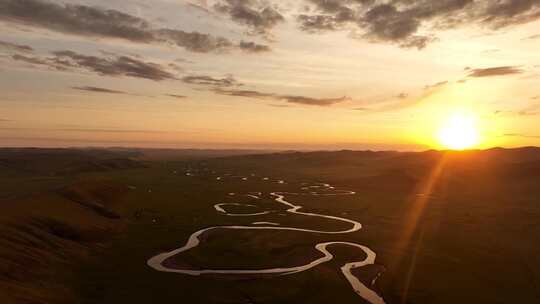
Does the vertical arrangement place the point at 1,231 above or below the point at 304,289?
above

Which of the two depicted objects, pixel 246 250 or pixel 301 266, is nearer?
pixel 301 266

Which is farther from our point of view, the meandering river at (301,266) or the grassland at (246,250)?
the meandering river at (301,266)

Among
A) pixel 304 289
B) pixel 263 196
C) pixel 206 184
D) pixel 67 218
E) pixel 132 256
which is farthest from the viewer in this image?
pixel 206 184

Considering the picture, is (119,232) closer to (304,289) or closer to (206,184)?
(304,289)

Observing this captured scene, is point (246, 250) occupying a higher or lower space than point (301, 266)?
higher

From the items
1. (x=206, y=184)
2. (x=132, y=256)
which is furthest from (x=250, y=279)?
(x=206, y=184)

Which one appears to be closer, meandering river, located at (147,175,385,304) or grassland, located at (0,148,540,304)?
grassland, located at (0,148,540,304)

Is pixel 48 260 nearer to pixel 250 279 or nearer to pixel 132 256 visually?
pixel 132 256

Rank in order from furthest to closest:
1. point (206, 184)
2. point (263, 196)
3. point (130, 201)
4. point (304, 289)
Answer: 1. point (206, 184)
2. point (263, 196)
3. point (130, 201)
4. point (304, 289)

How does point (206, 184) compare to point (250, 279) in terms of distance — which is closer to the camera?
point (250, 279)

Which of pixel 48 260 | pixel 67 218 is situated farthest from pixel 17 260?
pixel 67 218
